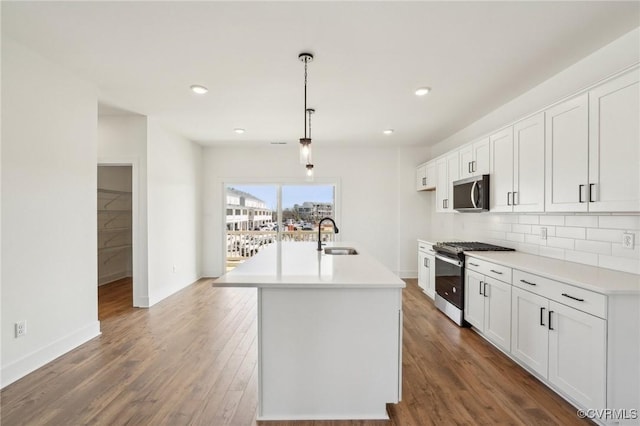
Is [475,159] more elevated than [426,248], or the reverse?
[475,159]

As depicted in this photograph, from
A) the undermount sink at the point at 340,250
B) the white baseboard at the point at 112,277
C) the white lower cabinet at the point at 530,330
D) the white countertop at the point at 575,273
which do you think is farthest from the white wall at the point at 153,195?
the white lower cabinet at the point at 530,330

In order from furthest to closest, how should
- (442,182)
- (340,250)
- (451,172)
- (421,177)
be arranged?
(421,177) → (442,182) → (451,172) → (340,250)

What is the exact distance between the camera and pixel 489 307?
2.90 metres

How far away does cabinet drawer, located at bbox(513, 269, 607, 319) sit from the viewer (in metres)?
1.79

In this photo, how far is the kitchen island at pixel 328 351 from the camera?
6.19ft

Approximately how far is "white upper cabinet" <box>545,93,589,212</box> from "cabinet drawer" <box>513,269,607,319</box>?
594 millimetres

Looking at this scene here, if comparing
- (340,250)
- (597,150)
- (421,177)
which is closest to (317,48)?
(340,250)

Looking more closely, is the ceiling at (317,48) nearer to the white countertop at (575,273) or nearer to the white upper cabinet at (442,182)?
the white upper cabinet at (442,182)

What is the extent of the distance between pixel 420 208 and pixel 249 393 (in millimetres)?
4571

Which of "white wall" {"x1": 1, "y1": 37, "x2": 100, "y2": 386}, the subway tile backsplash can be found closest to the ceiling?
"white wall" {"x1": 1, "y1": 37, "x2": 100, "y2": 386}

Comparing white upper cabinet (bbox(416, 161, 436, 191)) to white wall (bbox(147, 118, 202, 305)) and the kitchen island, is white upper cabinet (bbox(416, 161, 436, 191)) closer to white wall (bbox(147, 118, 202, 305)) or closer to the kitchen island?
the kitchen island

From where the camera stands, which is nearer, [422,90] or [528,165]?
[528,165]

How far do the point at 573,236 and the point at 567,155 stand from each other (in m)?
→ 0.75

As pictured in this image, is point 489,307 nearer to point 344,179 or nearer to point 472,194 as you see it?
point 472,194
